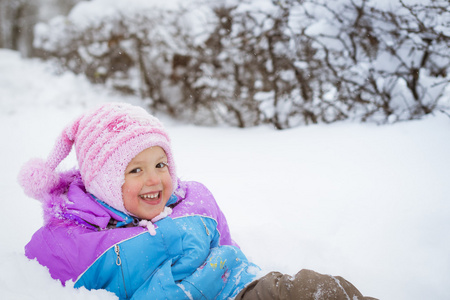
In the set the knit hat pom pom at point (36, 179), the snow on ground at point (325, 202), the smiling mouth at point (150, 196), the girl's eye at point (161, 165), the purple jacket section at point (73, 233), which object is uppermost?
the girl's eye at point (161, 165)

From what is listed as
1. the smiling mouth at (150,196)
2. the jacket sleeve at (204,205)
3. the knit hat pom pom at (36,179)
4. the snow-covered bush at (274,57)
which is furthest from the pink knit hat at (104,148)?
the snow-covered bush at (274,57)

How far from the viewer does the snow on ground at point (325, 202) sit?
174 cm

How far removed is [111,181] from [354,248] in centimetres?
140

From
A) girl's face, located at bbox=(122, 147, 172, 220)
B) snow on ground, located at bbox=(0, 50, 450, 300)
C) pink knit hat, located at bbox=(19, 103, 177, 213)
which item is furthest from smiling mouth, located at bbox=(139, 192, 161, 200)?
snow on ground, located at bbox=(0, 50, 450, 300)

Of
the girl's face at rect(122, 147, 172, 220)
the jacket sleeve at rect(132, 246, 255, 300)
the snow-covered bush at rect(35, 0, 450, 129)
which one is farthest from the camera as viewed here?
the snow-covered bush at rect(35, 0, 450, 129)

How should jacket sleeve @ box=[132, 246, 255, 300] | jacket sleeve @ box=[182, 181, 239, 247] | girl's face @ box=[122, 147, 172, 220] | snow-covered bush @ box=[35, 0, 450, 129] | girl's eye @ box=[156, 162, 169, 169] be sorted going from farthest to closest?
snow-covered bush @ box=[35, 0, 450, 129] < jacket sleeve @ box=[182, 181, 239, 247] < girl's eye @ box=[156, 162, 169, 169] < girl's face @ box=[122, 147, 172, 220] < jacket sleeve @ box=[132, 246, 255, 300]

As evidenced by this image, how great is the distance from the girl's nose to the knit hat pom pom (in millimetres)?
492

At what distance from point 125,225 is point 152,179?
28cm

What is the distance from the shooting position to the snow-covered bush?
10.1 feet

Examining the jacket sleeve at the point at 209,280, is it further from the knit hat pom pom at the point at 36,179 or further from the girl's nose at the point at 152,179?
the knit hat pom pom at the point at 36,179

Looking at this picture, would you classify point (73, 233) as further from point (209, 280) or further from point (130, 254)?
point (209, 280)

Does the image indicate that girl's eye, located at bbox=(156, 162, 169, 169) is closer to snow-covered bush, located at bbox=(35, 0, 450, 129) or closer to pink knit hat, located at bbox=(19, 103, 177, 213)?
pink knit hat, located at bbox=(19, 103, 177, 213)

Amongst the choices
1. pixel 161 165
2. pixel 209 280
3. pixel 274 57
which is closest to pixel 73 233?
pixel 161 165

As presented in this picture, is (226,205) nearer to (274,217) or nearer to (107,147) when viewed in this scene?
(274,217)
